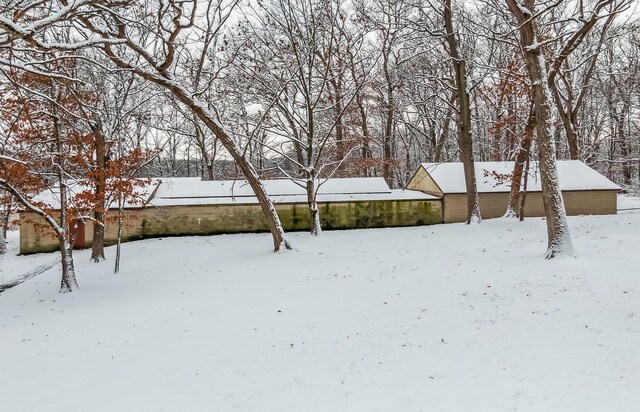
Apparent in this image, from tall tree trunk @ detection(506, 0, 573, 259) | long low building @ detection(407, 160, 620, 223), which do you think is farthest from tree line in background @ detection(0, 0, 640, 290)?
long low building @ detection(407, 160, 620, 223)

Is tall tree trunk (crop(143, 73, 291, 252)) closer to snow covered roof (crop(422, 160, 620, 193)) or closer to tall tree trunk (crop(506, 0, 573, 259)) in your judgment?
tall tree trunk (crop(506, 0, 573, 259))

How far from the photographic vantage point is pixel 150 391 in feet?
17.7

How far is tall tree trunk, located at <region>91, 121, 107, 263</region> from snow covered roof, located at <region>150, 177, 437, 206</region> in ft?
13.6

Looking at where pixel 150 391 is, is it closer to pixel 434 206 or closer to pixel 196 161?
pixel 434 206

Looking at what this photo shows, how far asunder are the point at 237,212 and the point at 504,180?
13.7 m

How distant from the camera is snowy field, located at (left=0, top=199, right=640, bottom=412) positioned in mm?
4992

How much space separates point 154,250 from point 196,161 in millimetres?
25513

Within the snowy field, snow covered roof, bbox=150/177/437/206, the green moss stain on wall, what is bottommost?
the snowy field

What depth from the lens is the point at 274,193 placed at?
21297mm

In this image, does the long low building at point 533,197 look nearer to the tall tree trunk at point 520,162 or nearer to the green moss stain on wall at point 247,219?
the green moss stain on wall at point 247,219

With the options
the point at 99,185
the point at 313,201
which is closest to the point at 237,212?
the point at 313,201

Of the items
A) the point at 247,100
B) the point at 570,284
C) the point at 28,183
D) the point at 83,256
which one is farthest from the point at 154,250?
the point at 570,284

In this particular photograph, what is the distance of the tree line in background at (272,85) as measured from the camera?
Answer: 10.3 metres

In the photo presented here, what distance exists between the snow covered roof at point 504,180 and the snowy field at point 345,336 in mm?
8218
